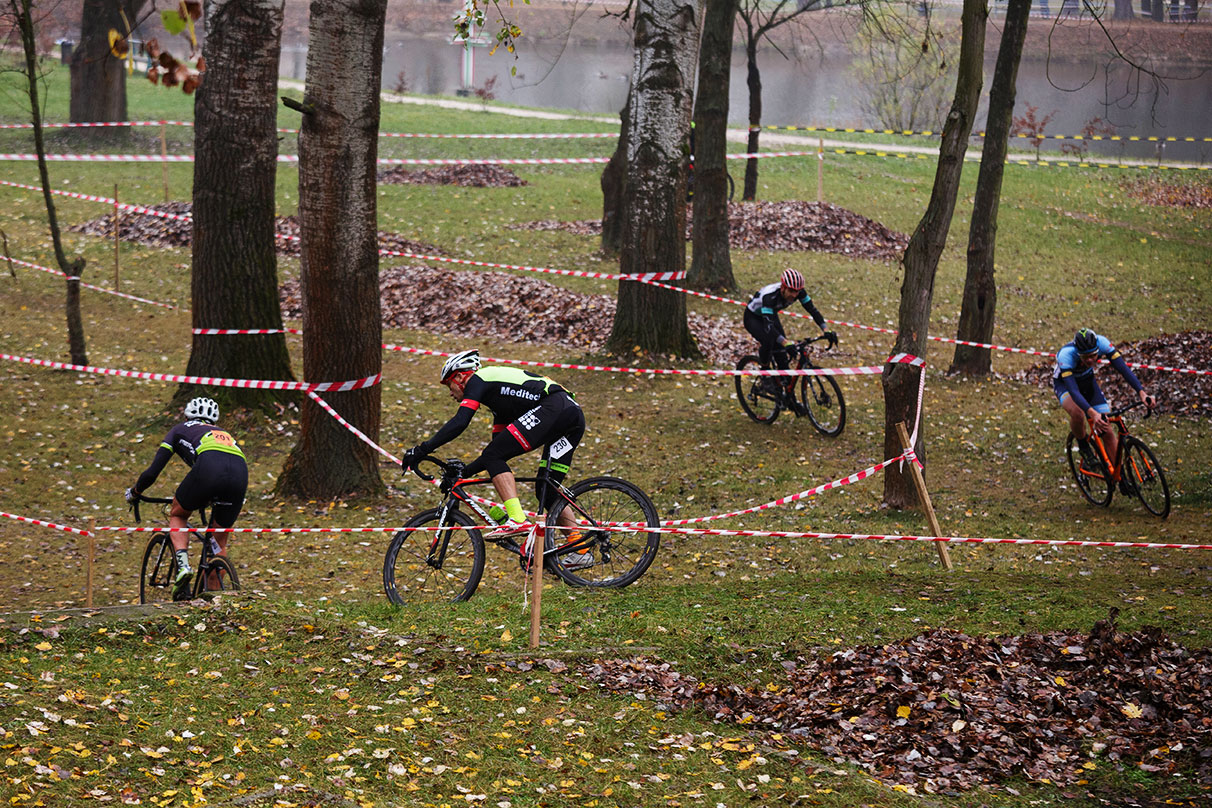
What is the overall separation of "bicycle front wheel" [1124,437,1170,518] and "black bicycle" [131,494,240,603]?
7.76 metres

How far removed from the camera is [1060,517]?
437 inches

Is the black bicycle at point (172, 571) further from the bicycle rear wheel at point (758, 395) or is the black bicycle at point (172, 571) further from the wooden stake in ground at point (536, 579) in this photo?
the bicycle rear wheel at point (758, 395)

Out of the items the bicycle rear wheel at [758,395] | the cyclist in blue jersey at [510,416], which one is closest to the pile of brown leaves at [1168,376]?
the bicycle rear wheel at [758,395]

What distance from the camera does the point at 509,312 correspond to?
18.0 m

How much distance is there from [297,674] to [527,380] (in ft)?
8.90

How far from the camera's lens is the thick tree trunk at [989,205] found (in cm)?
1563

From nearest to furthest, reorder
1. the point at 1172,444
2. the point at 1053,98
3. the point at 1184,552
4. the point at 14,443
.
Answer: the point at 1184,552
the point at 14,443
the point at 1172,444
the point at 1053,98

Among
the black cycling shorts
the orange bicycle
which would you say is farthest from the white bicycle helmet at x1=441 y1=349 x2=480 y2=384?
the orange bicycle

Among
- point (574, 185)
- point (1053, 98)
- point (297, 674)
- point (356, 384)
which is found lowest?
point (297, 674)

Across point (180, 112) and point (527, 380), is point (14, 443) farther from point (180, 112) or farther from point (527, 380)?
point (180, 112)

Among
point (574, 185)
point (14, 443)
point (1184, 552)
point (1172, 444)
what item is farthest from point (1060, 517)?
point (574, 185)

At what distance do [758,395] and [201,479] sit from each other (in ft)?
23.2

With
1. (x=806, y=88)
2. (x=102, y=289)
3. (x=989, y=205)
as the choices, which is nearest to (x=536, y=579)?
(x=989, y=205)

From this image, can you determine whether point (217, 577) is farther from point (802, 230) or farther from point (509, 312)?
point (802, 230)
